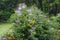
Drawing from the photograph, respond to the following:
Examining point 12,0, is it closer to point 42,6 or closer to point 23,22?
point 42,6

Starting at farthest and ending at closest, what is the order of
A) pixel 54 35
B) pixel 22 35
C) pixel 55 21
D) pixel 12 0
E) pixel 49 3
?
pixel 12 0
pixel 49 3
pixel 55 21
pixel 54 35
pixel 22 35

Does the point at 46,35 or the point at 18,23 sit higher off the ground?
the point at 18,23

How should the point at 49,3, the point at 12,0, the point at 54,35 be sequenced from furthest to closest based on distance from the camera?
the point at 12,0, the point at 49,3, the point at 54,35

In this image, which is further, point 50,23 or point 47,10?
point 47,10

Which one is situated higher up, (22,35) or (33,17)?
(33,17)

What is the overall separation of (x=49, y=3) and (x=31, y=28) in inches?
203

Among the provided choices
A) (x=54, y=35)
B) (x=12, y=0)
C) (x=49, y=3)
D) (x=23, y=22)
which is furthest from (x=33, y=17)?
(x=12, y=0)

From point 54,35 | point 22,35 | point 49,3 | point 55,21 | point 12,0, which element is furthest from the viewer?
point 12,0

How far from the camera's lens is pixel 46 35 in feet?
26.9

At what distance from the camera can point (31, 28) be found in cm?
807

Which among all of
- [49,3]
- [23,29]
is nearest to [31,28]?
[23,29]

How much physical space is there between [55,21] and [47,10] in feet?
14.1

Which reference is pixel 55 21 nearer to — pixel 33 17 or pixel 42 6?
pixel 33 17

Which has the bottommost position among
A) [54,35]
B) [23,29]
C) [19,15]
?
[54,35]
